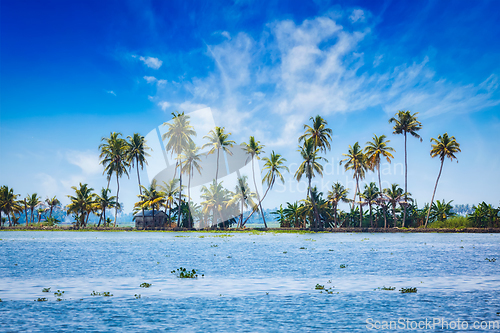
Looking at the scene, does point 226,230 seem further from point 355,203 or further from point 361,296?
point 361,296

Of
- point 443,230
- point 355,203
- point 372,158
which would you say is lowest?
point 443,230

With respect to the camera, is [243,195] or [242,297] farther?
[243,195]

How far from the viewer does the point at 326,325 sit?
523 inches

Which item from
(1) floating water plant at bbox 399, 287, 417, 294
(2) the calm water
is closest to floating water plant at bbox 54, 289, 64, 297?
(2) the calm water

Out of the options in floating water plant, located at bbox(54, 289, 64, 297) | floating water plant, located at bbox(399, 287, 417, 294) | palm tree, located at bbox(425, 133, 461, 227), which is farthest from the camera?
palm tree, located at bbox(425, 133, 461, 227)

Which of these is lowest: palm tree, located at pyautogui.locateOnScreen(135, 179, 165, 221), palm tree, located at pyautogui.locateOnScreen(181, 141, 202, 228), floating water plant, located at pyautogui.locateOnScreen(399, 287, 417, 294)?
floating water plant, located at pyautogui.locateOnScreen(399, 287, 417, 294)

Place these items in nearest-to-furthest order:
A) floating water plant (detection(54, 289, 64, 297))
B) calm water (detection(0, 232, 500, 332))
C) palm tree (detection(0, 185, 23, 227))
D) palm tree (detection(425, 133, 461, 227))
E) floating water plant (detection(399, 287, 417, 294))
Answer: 1. calm water (detection(0, 232, 500, 332))
2. floating water plant (detection(54, 289, 64, 297))
3. floating water plant (detection(399, 287, 417, 294))
4. palm tree (detection(425, 133, 461, 227))
5. palm tree (detection(0, 185, 23, 227))

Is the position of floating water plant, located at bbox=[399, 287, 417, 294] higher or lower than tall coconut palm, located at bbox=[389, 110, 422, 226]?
lower

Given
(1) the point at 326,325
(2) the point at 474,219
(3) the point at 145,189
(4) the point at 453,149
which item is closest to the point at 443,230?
(2) the point at 474,219

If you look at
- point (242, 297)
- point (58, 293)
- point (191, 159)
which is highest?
point (191, 159)

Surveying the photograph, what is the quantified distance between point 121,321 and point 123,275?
36.6 ft

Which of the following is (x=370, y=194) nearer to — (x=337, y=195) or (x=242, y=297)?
(x=337, y=195)

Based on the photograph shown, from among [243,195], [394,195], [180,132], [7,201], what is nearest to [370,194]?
[394,195]

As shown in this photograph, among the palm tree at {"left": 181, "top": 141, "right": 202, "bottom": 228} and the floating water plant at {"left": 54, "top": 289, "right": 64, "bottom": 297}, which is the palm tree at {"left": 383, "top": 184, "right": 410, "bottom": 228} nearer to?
the palm tree at {"left": 181, "top": 141, "right": 202, "bottom": 228}
